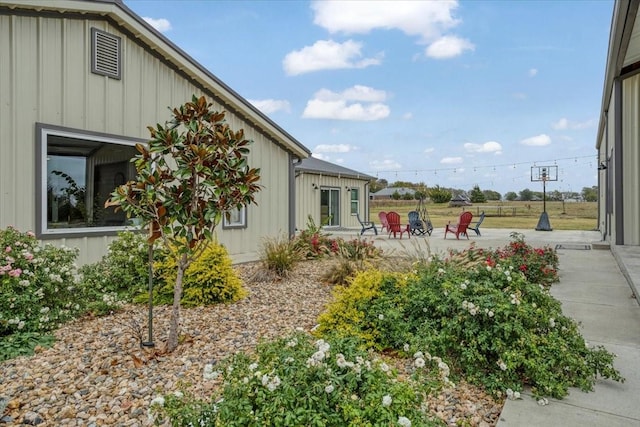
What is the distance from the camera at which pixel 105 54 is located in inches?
233

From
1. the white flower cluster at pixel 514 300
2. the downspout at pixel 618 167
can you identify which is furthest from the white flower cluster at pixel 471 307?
the downspout at pixel 618 167

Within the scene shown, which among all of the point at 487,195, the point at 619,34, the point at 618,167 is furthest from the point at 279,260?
the point at 487,195

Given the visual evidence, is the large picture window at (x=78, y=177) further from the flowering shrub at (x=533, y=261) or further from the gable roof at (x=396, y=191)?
the gable roof at (x=396, y=191)

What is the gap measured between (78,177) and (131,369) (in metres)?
3.86

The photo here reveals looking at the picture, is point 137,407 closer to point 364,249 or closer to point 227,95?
point 364,249

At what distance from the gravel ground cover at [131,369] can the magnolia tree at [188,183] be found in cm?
33

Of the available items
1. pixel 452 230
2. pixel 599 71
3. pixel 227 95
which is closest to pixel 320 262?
pixel 227 95

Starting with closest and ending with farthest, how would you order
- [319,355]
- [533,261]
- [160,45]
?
[319,355] < [533,261] < [160,45]

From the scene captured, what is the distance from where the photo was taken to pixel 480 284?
10.3 feet

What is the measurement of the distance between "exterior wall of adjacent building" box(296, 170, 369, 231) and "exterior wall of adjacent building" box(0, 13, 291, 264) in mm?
8593

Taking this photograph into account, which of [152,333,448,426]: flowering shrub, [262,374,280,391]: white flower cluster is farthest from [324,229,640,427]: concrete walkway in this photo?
[262,374,280,391]: white flower cluster

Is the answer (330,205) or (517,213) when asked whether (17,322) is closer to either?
(330,205)

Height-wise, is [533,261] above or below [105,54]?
below

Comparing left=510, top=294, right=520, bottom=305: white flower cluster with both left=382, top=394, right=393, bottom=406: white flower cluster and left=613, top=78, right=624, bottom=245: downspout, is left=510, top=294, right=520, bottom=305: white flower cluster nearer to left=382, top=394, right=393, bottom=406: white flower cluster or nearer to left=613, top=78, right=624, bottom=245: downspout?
left=382, top=394, right=393, bottom=406: white flower cluster
